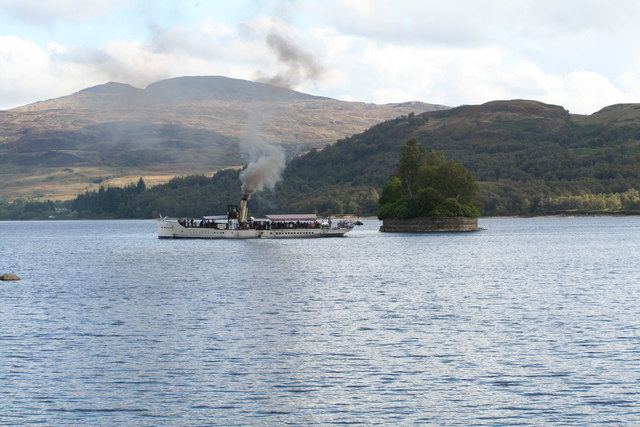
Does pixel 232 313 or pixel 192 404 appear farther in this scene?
pixel 232 313

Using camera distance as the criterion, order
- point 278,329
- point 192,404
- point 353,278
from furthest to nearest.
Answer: point 353,278
point 278,329
point 192,404

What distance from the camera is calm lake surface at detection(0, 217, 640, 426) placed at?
124ft

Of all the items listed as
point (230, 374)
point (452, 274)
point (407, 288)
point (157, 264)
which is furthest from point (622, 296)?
point (157, 264)

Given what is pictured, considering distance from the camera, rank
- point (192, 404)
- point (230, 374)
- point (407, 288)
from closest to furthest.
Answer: point (192, 404) < point (230, 374) < point (407, 288)

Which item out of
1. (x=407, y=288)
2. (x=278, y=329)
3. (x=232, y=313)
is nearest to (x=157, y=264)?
(x=407, y=288)

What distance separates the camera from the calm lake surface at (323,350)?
124 ft

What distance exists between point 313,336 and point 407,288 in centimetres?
3403

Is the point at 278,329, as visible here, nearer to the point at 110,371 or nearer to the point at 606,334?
the point at 110,371

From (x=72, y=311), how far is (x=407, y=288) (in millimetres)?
35638

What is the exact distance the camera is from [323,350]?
5131 centimetres

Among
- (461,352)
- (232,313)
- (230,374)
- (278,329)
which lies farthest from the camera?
(232,313)

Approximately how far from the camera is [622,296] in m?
79.3

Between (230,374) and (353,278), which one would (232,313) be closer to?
(230,374)

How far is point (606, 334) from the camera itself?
5600cm
